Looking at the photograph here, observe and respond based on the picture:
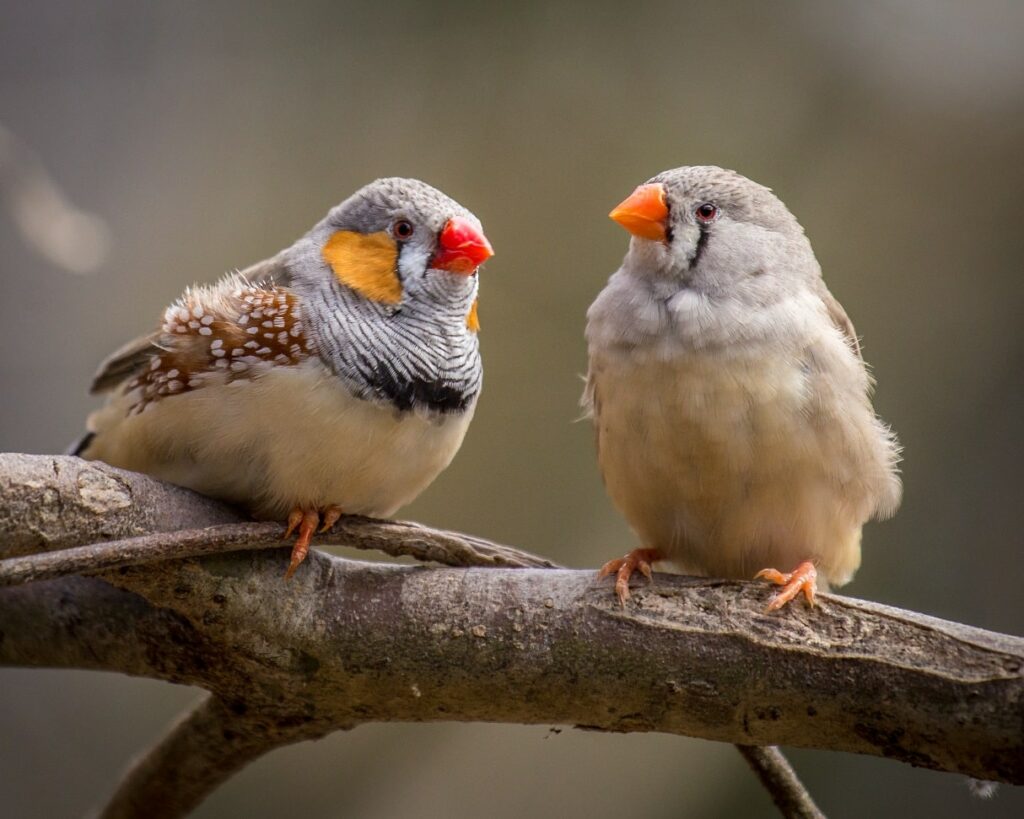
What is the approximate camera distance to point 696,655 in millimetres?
1788

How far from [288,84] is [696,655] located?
3132 mm

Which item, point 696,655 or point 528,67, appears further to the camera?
point 528,67

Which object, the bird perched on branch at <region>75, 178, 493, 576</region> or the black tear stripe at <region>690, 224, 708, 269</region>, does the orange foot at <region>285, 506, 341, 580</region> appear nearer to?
the bird perched on branch at <region>75, 178, 493, 576</region>

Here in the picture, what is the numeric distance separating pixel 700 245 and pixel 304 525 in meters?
0.93

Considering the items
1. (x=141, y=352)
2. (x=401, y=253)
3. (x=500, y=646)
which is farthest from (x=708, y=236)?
(x=141, y=352)

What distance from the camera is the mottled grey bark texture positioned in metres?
1.70

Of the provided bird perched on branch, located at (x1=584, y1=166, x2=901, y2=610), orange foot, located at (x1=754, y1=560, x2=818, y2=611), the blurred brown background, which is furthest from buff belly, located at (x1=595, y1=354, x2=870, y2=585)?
the blurred brown background

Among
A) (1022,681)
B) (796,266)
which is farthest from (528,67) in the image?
(1022,681)

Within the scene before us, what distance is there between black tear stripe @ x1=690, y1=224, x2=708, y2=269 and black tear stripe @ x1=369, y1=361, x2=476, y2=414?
52 cm

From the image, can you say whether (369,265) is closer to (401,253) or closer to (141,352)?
(401,253)

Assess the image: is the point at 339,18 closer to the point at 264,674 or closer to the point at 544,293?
the point at 544,293

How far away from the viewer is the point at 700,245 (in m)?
2.15

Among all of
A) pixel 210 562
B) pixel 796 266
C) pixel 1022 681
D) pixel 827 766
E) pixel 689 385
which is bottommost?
pixel 827 766

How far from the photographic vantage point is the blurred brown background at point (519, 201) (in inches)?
153
